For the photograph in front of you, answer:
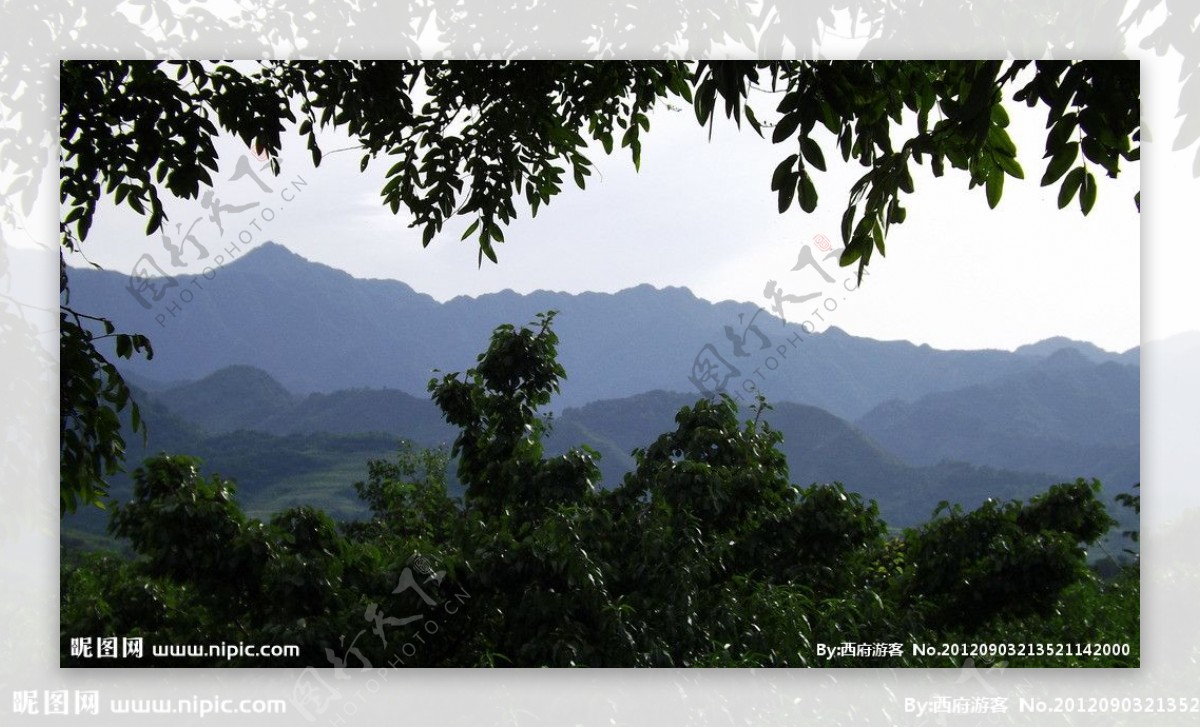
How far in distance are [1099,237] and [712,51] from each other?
1.39 metres

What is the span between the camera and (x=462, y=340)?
10.8ft

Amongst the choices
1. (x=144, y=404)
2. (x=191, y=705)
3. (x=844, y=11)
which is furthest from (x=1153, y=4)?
(x=191, y=705)

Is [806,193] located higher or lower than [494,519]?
higher

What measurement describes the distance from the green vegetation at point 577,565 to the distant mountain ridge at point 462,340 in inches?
5.2

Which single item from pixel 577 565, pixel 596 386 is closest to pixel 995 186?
pixel 596 386

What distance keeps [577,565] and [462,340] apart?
0.85 m

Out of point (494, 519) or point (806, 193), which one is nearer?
point (806, 193)

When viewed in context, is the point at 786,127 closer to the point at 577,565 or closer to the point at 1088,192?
the point at 1088,192

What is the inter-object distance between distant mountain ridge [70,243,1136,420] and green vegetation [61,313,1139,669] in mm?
132

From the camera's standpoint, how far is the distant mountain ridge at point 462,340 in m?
3.11

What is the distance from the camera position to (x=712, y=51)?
9.49 ft

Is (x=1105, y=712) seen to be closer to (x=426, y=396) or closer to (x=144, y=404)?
(x=426, y=396)

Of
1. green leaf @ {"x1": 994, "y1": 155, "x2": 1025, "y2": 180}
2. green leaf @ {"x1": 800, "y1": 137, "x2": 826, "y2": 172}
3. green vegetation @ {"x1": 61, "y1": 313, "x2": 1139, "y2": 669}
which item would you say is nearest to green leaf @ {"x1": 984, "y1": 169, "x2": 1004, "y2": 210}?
green leaf @ {"x1": 994, "y1": 155, "x2": 1025, "y2": 180}

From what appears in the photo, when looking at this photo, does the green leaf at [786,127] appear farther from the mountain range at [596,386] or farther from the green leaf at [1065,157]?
the mountain range at [596,386]
